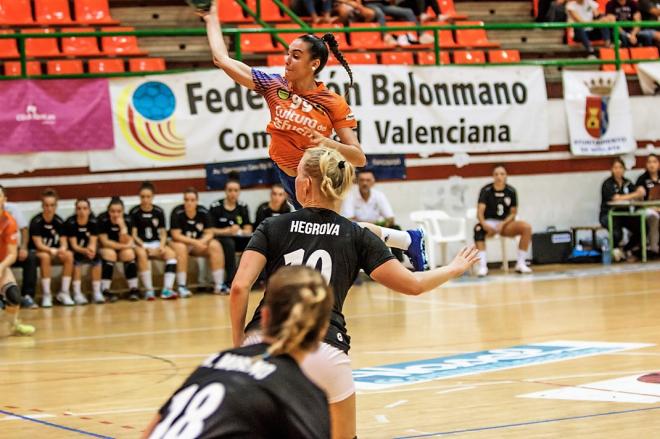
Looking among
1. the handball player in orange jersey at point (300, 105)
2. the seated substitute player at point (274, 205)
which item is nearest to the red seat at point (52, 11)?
the seated substitute player at point (274, 205)

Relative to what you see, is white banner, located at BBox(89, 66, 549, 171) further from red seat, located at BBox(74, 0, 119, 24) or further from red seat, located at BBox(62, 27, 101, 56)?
red seat, located at BBox(74, 0, 119, 24)

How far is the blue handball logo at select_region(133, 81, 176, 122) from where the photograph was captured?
1622 cm

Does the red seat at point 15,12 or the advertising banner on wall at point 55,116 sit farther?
the red seat at point 15,12

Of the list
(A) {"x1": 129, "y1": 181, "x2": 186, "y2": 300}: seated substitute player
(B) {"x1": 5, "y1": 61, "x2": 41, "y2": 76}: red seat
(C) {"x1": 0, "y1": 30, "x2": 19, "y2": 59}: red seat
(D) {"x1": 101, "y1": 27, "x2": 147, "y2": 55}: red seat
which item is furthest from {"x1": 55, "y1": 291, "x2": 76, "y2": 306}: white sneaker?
(D) {"x1": 101, "y1": 27, "x2": 147, "y2": 55}: red seat

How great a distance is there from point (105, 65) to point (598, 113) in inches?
345

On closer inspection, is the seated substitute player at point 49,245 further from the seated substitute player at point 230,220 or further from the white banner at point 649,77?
the white banner at point 649,77

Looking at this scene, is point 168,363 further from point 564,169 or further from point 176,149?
point 564,169

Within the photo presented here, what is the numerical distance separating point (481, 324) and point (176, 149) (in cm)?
674

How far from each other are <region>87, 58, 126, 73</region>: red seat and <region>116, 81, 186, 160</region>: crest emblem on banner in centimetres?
52

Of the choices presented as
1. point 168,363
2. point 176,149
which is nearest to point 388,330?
point 168,363

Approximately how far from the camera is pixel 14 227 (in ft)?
39.2

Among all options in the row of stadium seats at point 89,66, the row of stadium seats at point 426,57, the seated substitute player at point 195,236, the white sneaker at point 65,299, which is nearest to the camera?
the white sneaker at point 65,299

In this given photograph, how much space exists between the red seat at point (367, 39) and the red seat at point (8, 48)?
5.58m

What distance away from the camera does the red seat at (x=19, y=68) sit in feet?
51.7
